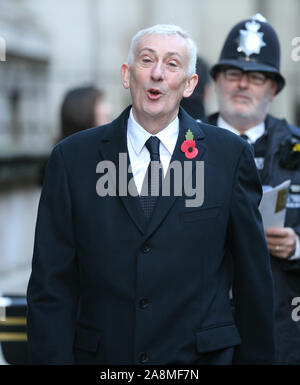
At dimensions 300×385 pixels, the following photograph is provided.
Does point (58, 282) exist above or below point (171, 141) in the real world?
below

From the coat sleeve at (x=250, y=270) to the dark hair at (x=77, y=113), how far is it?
1.99m

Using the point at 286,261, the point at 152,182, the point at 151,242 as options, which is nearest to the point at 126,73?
the point at 152,182

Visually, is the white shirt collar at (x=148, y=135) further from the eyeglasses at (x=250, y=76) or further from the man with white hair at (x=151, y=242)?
the eyeglasses at (x=250, y=76)

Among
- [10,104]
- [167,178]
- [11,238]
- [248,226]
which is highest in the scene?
[167,178]

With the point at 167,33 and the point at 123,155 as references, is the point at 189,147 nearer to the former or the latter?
the point at 123,155

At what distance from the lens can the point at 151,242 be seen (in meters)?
2.55

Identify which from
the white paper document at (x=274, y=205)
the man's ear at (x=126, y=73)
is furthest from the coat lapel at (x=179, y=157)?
the white paper document at (x=274, y=205)

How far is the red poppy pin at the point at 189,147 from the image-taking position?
2641 millimetres

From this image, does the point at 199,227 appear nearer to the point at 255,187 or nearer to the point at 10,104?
the point at 255,187

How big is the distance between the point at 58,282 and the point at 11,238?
22.5 feet

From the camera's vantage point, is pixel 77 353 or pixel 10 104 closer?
pixel 77 353

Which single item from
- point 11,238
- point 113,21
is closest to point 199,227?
point 11,238

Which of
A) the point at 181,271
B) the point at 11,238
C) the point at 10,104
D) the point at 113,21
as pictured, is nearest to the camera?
the point at 181,271

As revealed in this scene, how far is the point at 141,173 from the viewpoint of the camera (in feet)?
8.61
